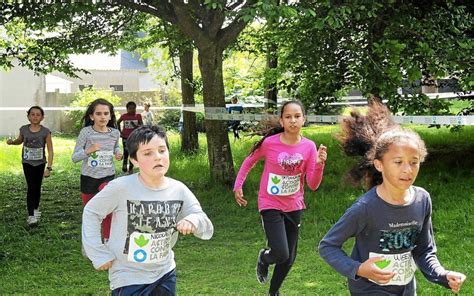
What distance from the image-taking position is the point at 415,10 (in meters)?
9.86

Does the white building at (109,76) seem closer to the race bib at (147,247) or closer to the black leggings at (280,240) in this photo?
the black leggings at (280,240)

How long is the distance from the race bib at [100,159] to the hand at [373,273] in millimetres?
4402

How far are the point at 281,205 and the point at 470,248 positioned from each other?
282cm

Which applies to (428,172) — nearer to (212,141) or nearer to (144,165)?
(212,141)

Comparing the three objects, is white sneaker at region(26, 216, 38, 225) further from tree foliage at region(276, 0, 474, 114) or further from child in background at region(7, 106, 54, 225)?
tree foliage at region(276, 0, 474, 114)

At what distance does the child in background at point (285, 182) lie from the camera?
5.53 m

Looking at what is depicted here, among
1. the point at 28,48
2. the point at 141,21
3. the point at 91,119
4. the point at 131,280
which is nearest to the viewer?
the point at 131,280

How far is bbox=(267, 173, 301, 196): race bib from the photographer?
5590mm

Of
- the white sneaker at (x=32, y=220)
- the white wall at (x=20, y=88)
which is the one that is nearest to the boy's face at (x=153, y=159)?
the white sneaker at (x=32, y=220)

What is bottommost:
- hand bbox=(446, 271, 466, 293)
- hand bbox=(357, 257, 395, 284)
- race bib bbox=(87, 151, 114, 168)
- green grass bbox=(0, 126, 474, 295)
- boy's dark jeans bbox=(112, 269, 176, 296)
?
green grass bbox=(0, 126, 474, 295)

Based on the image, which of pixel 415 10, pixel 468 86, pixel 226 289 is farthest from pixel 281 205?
pixel 415 10

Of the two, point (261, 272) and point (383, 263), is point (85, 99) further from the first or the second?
point (383, 263)

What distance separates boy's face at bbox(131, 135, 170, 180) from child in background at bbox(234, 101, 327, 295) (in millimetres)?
2037

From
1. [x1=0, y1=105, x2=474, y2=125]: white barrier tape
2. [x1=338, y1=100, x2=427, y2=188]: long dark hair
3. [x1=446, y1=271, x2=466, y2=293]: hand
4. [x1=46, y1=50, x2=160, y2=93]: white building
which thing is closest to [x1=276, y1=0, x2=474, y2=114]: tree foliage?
[x1=0, y1=105, x2=474, y2=125]: white barrier tape
